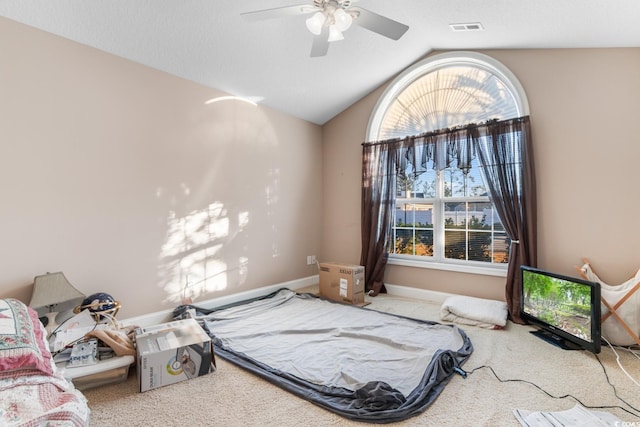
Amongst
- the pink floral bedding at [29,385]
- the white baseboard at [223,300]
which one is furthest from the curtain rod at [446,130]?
the pink floral bedding at [29,385]

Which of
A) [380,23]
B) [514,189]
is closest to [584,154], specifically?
[514,189]

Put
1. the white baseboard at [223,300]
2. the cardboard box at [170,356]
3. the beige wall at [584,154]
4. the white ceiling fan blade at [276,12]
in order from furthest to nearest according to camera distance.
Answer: the white baseboard at [223,300] < the beige wall at [584,154] < the white ceiling fan blade at [276,12] < the cardboard box at [170,356]

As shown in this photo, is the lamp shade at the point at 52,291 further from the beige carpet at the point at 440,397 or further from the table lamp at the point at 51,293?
the beige carpet at the point at 440,397

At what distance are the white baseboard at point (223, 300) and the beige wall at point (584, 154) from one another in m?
2.17

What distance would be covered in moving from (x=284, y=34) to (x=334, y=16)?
0.99m

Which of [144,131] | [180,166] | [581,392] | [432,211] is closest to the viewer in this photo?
[581,392]

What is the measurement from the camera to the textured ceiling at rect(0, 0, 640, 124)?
7.28ft

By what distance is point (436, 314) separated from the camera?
315 centimetres

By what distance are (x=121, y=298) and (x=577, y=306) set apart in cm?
363

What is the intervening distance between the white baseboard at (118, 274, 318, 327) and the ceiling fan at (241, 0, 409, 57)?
257 centimetres

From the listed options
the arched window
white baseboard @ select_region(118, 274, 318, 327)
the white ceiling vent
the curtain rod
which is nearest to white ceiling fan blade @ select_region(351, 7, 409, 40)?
the white ceiling vent

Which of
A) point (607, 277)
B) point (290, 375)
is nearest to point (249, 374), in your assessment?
point (290, 375)

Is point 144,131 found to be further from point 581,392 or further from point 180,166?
point 581,392

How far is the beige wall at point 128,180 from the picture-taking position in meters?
2.19
